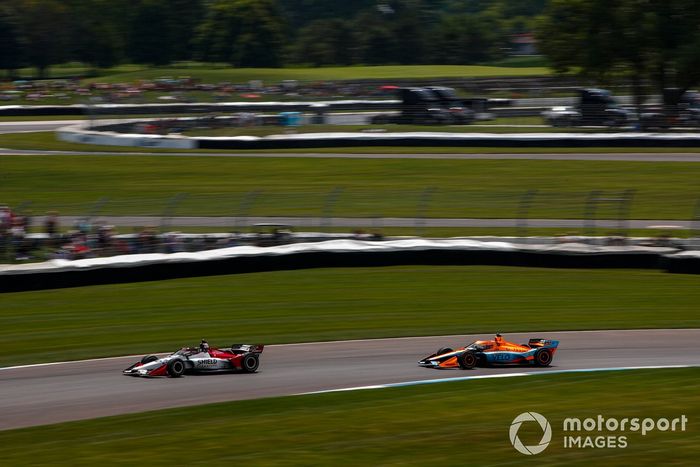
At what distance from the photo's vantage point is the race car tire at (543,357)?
1148 cm

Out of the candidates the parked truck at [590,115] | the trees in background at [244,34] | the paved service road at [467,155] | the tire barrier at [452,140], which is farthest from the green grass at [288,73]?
the parked truck at [590,115]

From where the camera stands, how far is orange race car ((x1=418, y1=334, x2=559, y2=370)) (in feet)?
37.1

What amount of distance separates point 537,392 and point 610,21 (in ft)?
97.3

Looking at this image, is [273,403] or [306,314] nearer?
[273,403]

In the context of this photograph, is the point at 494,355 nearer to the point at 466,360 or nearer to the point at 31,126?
the point at 466,360

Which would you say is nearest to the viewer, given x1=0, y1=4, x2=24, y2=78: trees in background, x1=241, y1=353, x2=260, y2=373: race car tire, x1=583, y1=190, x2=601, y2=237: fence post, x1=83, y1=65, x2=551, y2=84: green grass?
x1=241, y1=353, x2=260, y2=373: race car tire

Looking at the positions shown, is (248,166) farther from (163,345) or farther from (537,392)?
(537,392)

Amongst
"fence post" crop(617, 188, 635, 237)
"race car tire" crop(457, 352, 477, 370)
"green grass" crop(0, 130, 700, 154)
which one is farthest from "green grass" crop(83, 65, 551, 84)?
"race car tire" crop(457, 352, 477, 370)

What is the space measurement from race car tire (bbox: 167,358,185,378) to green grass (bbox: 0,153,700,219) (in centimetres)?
838

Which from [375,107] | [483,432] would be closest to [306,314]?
[483,432]

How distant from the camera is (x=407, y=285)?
1669cm

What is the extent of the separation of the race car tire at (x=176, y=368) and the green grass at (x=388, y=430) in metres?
1.14

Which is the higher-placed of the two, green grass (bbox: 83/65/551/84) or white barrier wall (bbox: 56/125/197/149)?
white barrier wall (bbox: 56/125/197/149)

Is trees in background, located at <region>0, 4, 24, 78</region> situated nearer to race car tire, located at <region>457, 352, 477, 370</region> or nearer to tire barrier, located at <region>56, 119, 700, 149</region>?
tire barrier, located at <region>56, 119, 700, 149</region>
